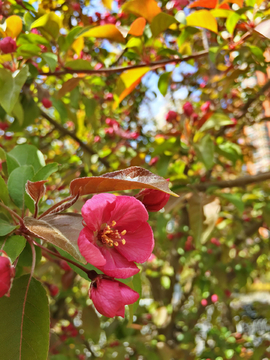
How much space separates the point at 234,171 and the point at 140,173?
3.23m

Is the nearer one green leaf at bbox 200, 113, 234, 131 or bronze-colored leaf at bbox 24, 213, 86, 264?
bronze-colored leaf at bbox 24, 213, 86, 264

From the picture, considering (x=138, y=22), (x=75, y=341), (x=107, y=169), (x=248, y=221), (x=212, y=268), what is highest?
(x=138, y=22)

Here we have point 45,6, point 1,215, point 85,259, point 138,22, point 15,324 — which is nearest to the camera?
point 85,259

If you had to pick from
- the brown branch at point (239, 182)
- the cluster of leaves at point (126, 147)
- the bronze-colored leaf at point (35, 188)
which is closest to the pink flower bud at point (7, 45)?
the cluster of leaves at point (126, 147)

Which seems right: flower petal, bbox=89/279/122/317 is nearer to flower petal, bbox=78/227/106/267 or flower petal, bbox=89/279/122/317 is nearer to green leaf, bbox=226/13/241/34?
flower petal, bbox=78/227/106/267

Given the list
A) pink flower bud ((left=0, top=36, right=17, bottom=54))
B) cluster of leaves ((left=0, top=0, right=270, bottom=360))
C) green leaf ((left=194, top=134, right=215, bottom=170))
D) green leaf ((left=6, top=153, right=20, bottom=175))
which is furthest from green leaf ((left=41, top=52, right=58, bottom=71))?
green leaf ((left=194, top=134, right=215, bottom=170))

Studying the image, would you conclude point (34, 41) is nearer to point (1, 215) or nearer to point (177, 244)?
point (1, 215)

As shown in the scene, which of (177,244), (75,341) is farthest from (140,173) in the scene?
(75,341)

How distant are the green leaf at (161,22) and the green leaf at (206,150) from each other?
553mm

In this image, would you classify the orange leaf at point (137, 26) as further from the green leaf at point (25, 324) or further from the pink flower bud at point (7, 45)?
the green leaf at point (25, 324)

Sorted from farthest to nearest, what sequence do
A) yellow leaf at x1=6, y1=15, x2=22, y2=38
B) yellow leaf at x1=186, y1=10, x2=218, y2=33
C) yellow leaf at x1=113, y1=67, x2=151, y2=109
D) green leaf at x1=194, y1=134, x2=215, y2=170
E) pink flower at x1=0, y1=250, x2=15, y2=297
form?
green leaf at x1=194, y1=134, x2=215, y2=170
yellow leaf at x1=113, y1=67, x2=151, y2=109
yellow leaf at x1=186, y1=10, x2=218, y2=33
yellow leaf at x1=6, y1=15, x2=22, y2=38
pink flower at x1=0, y1=250, x2=15, y2=297

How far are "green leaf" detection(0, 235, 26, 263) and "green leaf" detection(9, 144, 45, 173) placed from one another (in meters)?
0.39

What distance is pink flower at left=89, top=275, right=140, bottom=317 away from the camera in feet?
1.68

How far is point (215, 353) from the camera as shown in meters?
2.36
